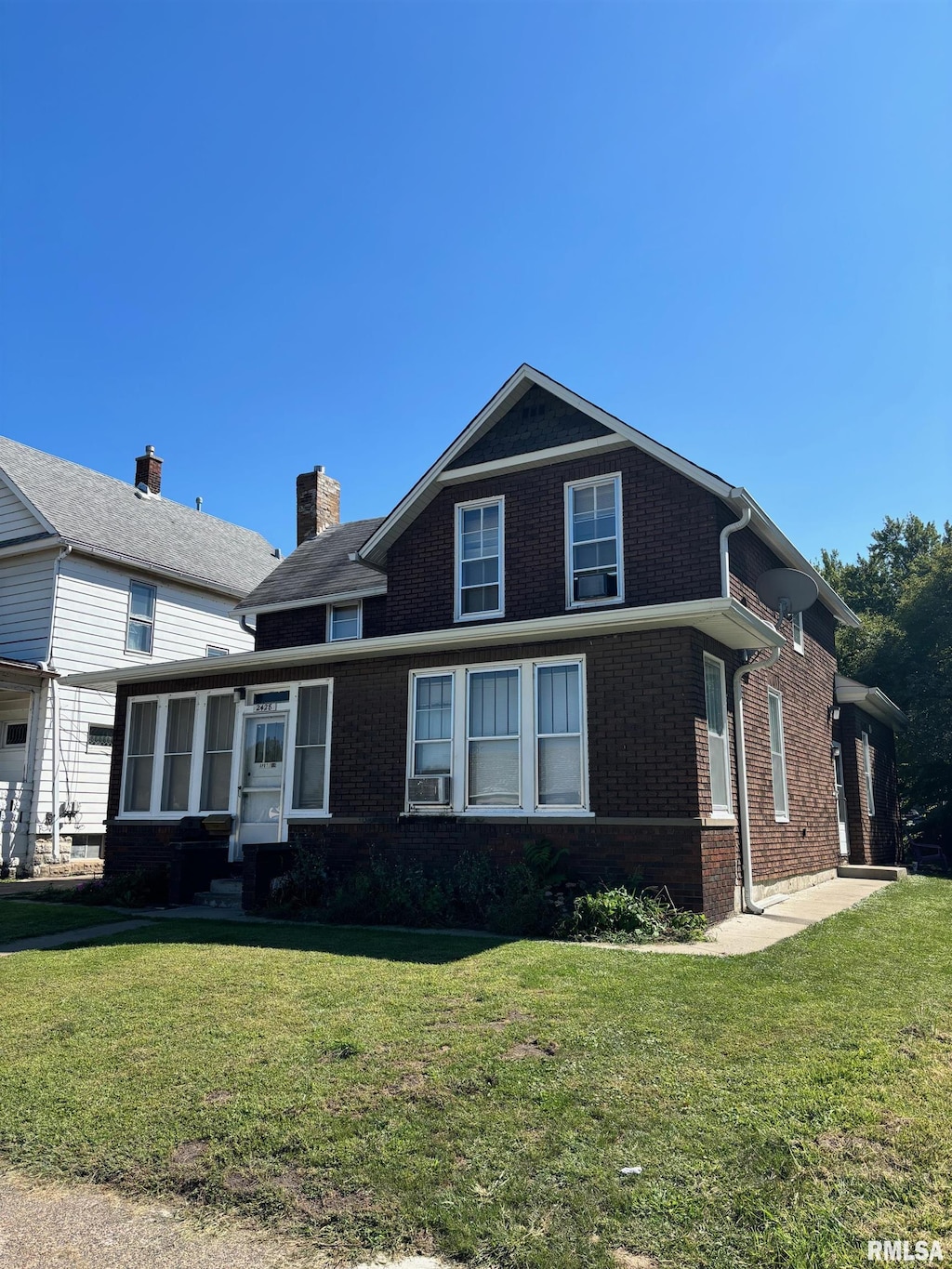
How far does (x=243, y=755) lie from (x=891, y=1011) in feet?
33.0

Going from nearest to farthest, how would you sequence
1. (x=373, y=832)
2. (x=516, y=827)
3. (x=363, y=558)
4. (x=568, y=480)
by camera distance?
1. (x=516, y=827)
2. (x=373, y=832)
3. (x=568, y=480)
4. (x=363, y=558)

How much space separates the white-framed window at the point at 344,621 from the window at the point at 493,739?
611 centimetres

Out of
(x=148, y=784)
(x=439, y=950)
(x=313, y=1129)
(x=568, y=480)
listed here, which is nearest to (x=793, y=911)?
(x=439, y=950)

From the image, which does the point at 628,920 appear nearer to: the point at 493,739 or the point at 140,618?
the point at 493,739

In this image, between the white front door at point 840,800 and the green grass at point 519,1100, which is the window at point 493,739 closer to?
the green grass at point 519,1100

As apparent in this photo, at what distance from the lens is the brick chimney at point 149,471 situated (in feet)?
80.9

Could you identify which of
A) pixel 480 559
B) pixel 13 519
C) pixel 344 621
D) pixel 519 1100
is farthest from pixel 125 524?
pixel 519 1100

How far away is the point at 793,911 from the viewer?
454 inches

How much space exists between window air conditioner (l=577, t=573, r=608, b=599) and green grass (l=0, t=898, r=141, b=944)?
733 centimetres

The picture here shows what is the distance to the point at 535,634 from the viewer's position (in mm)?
11125

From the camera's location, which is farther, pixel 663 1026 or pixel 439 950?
pixel 439 950

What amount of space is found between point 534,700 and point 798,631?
24.2 ft

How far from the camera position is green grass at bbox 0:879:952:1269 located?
3.50 m

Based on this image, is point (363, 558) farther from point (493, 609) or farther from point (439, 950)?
point (439, 950)
